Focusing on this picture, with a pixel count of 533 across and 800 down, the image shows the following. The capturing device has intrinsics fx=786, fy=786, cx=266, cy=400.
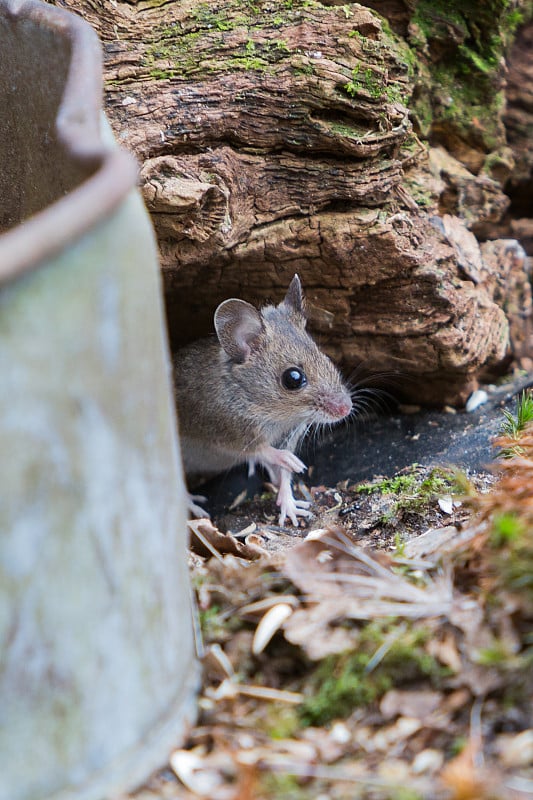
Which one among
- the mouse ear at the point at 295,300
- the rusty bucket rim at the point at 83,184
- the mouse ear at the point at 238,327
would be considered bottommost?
the mouse ear at the point at 238,327

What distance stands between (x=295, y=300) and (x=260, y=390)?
2.45 ft

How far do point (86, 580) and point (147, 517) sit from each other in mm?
224

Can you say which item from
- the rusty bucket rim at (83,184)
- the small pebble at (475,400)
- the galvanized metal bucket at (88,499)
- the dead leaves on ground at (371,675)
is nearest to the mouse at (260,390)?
the small pebble at (475,400)

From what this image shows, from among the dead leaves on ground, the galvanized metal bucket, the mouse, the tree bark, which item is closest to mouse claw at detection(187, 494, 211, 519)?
the mouse

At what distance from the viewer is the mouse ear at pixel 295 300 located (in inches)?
192

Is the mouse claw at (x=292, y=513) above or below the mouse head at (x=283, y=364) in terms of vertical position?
below

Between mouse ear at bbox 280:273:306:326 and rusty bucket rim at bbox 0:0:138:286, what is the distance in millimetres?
2435

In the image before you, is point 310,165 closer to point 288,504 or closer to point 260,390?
point 260,390

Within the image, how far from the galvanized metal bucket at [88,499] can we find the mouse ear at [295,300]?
8.90ft

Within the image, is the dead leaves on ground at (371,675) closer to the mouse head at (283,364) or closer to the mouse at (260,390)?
the mouse at (260,390)

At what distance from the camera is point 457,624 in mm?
2277

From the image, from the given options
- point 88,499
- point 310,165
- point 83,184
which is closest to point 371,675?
point 88,499

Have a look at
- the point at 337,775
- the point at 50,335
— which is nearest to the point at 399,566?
the point at 337,775

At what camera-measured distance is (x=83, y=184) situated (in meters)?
1.98
